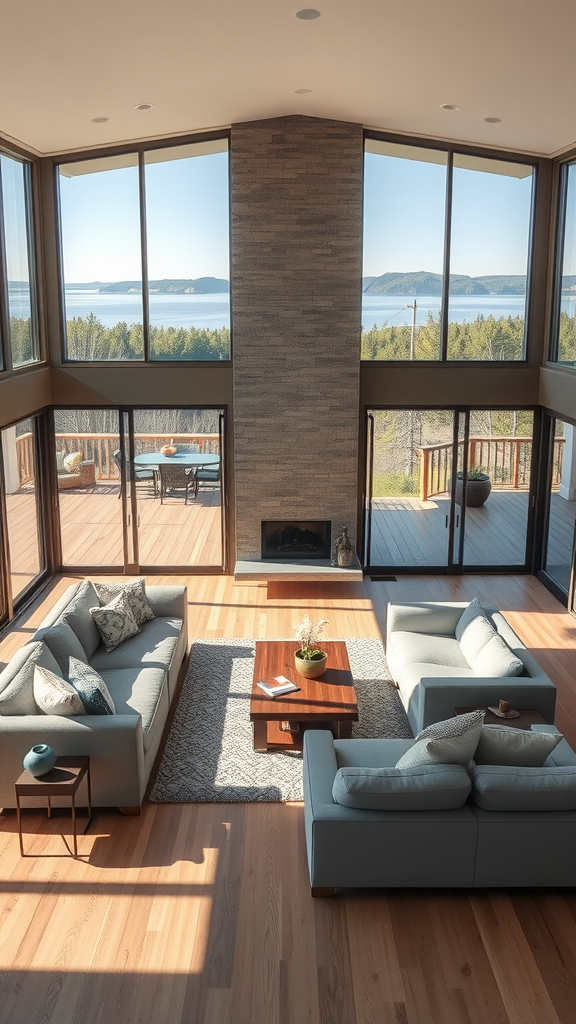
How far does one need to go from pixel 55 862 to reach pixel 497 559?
697cm

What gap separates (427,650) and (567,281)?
15.5 feet

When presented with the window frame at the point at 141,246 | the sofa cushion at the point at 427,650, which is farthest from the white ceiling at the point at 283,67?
the sofa cushion at the point at 427,650

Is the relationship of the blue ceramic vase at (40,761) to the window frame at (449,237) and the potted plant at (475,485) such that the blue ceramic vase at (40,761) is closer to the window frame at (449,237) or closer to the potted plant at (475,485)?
the window frame at (449,237)

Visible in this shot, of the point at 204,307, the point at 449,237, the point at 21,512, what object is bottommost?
the point at 21,512

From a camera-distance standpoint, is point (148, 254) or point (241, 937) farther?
point (148, 254)

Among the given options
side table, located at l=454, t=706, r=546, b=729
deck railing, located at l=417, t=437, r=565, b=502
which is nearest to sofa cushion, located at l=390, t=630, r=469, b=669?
side table, located at l=454, t=706, r=546, b=729

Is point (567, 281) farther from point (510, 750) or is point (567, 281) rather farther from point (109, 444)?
point (510, 750)

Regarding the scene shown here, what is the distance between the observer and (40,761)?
541 centimetres

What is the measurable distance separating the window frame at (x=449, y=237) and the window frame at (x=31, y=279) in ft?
11.7

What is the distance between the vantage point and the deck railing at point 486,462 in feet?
35.3

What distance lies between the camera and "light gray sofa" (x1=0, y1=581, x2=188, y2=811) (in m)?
5.70

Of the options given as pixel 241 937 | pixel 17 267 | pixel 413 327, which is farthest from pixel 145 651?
pixel 413 327

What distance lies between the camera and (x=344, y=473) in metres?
10.4

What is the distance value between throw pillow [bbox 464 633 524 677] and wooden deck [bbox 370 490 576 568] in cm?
390
